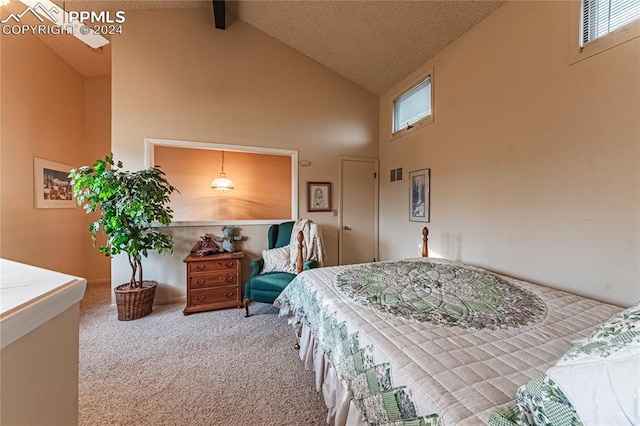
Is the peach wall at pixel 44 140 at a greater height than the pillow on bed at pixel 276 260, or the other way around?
the peach wall at pixel 44 140

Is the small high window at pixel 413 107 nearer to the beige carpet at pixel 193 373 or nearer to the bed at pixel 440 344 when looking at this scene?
the bed at pixel 440 344

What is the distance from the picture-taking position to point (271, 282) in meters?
2.73

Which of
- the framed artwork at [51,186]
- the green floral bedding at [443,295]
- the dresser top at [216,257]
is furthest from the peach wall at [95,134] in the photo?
the green floral bedding at [443,295]

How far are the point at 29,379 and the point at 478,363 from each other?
1.26 metres

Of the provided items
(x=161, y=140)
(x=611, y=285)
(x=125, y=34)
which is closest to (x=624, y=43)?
(x=611, y=285)

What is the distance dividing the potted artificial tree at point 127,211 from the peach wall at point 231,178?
6.30ft

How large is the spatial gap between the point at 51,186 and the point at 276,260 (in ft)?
10.0

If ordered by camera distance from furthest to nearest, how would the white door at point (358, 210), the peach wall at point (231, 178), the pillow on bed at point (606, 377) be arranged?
1. the peach wall at point (231, 178)
2. the white door at point (358, 210)
3. the pillow on bed at point (606, 377)

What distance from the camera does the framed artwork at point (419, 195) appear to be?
3.09 meters

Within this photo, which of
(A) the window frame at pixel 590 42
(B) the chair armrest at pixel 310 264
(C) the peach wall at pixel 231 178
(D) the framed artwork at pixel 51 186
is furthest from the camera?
Answer: (C) the peach wall at pixel 231 178

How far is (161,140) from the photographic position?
10.3ft

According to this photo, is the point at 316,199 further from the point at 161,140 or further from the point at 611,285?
the point at 611,285

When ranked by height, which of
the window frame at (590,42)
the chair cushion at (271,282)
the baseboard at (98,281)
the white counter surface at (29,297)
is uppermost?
the window frame at (590,42)

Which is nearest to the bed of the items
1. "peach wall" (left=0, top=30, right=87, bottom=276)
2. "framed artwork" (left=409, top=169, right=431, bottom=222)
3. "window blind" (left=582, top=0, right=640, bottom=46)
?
"framed artwork" (left=409, top=169, right=431, bottom=222)
